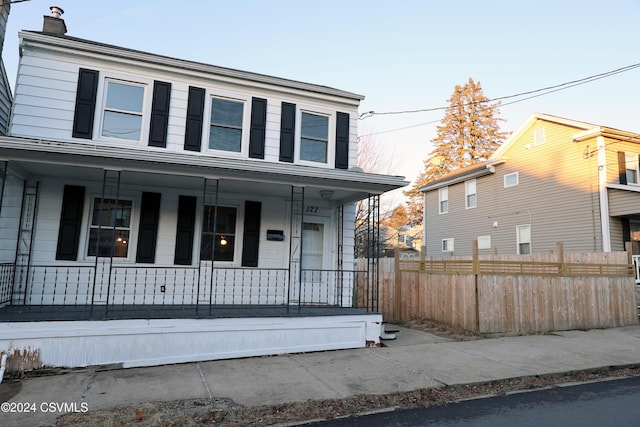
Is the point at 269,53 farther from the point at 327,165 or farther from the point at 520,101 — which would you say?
the point at 520,101

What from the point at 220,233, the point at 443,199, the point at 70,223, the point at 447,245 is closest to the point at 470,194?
the point at 443,199

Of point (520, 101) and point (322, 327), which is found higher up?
point (520, 101)

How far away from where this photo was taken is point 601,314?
980 cm

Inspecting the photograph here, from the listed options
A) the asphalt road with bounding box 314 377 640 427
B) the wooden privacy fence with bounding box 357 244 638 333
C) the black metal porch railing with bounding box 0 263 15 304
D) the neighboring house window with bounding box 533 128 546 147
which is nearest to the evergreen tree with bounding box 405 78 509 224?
the neighboring house window with bounding box 533 128 546 147

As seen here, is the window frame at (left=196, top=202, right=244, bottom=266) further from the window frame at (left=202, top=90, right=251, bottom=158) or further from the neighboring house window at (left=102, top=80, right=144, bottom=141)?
the neighboring house window at (left=102, top=80, right=144, bottom=141)

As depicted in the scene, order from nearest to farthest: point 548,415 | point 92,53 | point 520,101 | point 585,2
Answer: point 548,415
point 92,53
point 585,2
point 520,101

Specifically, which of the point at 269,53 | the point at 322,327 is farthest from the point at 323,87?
the point at 322,327

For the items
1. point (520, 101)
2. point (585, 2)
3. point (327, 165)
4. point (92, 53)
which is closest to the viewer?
point (92, 53)

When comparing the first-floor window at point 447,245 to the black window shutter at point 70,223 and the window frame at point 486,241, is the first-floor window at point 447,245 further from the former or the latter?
the black window shutter at point 70,223

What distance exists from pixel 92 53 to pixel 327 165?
5.47m

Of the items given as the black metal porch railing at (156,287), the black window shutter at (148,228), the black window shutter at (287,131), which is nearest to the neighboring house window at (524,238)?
the black metal porch railing at (156,287)

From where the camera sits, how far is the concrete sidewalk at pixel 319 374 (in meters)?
4.54

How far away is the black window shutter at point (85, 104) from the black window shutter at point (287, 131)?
3911mm

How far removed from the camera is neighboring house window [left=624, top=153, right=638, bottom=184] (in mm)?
14000
